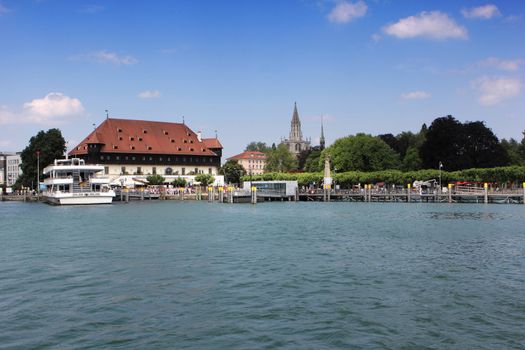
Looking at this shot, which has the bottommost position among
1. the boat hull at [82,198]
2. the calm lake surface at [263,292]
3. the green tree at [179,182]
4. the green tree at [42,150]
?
the calm lake surface at [263,292]

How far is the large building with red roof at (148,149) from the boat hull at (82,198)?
31295 mm

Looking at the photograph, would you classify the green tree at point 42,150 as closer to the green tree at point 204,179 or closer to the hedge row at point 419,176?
the green tree at point 204,179

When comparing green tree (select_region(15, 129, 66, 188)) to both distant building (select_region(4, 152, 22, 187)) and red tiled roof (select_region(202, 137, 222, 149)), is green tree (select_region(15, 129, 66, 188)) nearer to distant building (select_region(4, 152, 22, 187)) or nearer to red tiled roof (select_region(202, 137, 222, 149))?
red tiled roof (select_region(202, 137, 222, 149))

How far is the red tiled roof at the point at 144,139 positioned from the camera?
9831cm

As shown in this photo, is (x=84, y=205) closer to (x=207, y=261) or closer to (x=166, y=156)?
(x=166, y=156)

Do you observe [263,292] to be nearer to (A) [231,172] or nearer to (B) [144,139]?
(B) [144,139]

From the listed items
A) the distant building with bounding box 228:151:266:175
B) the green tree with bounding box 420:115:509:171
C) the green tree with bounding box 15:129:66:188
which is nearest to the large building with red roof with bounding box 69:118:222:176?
the green tree with bounding box 15:129:66:188

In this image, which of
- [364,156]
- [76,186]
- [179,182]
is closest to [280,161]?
[364,156]

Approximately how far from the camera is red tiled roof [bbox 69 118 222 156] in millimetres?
98312

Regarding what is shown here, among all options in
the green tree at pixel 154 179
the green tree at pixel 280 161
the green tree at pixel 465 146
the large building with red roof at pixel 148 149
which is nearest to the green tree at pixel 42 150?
the large building with red roof at pixel 148 149

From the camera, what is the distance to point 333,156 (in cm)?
9844

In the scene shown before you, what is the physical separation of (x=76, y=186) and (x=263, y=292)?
56.9 m

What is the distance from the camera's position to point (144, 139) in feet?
337

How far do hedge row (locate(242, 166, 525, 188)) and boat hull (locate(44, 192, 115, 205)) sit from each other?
36575 mm
